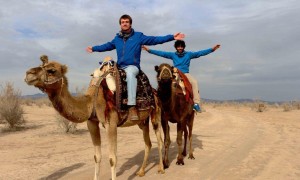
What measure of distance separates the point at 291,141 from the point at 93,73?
910cm

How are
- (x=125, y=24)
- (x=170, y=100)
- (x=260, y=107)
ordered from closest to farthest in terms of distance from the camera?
(x=125, y=24) < (x=170, y=100) < (x=260, y=107)

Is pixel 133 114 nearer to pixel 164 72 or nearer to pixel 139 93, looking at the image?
pixel 139 93

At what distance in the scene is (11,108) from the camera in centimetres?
1669

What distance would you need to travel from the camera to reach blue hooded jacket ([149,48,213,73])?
1005cm

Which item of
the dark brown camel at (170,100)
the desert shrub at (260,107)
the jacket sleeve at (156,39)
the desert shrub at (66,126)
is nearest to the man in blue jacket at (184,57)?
the dark brown camel at (170,100)

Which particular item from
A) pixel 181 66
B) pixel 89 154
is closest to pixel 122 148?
pixel 89 154

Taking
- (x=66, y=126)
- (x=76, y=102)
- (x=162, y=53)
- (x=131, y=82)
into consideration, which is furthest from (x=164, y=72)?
(x=66, y=126)

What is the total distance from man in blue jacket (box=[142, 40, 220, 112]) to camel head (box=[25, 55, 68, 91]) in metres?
4.65

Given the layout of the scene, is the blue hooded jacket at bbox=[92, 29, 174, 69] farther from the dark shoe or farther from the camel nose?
the dark shoe

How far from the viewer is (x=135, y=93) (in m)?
6.91

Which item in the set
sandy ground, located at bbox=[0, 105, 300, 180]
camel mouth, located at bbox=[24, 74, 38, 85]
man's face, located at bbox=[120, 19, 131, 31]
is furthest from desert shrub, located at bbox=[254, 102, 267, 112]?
camel mouth, located at bbox=[24, 74, 38, 85]

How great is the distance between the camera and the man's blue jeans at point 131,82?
22.3 ft

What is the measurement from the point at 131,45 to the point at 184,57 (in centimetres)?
312

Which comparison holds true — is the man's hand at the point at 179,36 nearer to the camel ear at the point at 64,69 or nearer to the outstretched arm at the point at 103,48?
the outstretched arm at the point at 103,48
